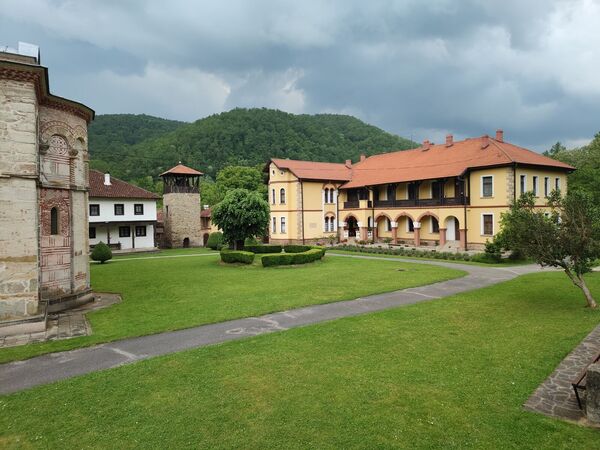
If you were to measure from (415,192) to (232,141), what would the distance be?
2088 inches

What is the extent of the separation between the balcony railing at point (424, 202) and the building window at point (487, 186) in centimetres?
154

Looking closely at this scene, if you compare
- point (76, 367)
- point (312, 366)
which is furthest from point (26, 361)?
point (312, 366)

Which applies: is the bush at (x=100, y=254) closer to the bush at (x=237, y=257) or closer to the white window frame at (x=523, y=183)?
the bush at (x=237, y=257)

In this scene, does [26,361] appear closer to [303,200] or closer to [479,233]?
[479,233]

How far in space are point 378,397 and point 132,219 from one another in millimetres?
37635

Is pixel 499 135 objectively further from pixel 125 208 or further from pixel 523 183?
pixel 125 208

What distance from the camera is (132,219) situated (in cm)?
3962

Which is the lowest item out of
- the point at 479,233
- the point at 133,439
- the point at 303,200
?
the point at 133,439

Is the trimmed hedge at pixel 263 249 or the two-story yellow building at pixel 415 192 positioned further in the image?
the trimmed hedge at pixel 263 249

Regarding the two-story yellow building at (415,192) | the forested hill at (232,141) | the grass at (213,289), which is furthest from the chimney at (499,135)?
the forested hill at (232,141)

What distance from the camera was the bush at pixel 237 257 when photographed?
26.3 meters

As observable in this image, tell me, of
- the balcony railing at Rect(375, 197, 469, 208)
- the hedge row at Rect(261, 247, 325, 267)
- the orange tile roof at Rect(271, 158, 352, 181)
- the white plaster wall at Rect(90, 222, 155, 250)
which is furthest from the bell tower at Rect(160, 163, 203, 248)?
the hedge row at Rect(261, 247, 325, 267)

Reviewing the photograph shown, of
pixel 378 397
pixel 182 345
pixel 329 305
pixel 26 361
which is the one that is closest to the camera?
pixel 378 397

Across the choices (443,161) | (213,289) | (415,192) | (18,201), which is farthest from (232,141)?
(18,201)
